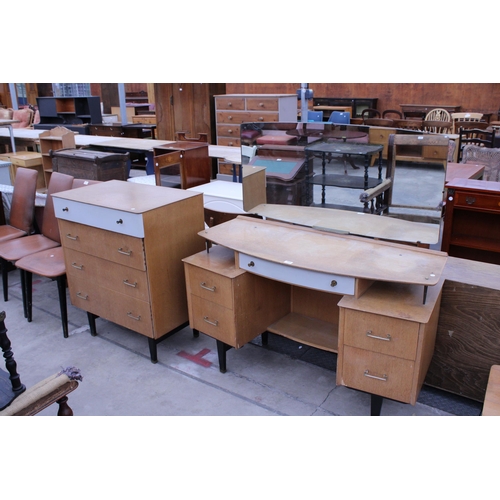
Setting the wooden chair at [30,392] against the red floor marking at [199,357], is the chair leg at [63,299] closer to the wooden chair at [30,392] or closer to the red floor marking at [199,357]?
the red floor marking at [199,357]

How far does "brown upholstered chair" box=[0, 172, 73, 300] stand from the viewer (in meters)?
3.82

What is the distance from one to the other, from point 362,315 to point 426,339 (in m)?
0.33

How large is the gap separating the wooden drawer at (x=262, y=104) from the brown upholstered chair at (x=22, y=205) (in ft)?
9.12

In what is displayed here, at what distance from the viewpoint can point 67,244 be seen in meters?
3.37

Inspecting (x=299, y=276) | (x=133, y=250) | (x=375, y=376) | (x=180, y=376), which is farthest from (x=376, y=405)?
(x=133, y=250)

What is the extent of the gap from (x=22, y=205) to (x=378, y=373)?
329 cm

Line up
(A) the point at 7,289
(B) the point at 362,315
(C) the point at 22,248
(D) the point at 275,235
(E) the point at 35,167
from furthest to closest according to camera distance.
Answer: (E) the point at 35,167
(A) the point at 7,289
(C) the point at 22,248
(D) the point at 275,235
(B) the point at 362,315

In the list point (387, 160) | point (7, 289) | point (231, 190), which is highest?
point (387, 160)

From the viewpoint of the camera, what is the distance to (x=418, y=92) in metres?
10.2

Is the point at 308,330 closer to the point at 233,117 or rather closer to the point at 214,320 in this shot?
the point at 214,320

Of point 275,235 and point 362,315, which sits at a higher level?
point 275,235

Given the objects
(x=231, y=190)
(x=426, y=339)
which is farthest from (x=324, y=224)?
(x=231, y=190)

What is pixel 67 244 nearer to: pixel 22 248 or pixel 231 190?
pixel 22 248

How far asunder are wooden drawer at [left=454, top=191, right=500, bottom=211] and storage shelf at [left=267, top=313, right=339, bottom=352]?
139 centimetres
